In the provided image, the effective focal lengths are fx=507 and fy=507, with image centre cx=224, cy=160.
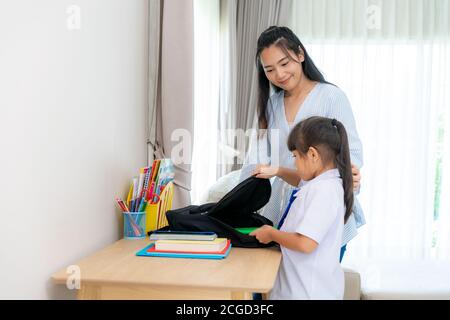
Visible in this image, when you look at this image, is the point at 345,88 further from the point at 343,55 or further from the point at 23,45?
the point at 23,45

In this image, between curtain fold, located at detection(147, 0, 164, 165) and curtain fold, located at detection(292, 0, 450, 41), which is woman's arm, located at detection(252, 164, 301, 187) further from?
curtain fold, located at detection(292, 0, 450, 41)

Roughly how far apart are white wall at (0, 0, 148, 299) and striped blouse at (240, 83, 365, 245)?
53 cm

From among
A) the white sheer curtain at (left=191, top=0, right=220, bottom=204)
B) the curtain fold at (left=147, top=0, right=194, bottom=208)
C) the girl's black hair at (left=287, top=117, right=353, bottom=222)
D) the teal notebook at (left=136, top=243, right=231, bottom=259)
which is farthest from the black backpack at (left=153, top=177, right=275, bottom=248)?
the white sheer curtain at (left=191, top=0, right=220, bottom=204)

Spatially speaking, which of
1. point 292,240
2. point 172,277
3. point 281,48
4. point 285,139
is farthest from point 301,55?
point 172,277

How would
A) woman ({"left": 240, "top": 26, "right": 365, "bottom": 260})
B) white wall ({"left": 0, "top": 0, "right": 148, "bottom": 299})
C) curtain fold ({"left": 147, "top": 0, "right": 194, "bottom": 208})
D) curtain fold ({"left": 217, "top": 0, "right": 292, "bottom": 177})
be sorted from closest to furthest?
white wall ({"left": 0, "top": 0, "right": 148, "bottom": 299}), woman ({"left": 240, "top": 26, "right": 365, "bottom": 260}), curtain fold ({"left": 147, "top": 0, "right": 194, "bottom": 208}), curtain fold ({"left": 217, "top": 0, "right": 292, "bottom": 177})

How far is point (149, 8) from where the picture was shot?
2.18 m

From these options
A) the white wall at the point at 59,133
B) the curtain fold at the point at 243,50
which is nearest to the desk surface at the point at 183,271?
the white wall at the point at 59,133

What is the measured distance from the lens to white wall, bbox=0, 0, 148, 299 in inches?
45.2

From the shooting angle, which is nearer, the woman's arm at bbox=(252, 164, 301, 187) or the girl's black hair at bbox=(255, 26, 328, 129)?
the woman's arm at bbox=(252, 164, 301, 187)

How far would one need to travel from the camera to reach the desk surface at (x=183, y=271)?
121 centimetres

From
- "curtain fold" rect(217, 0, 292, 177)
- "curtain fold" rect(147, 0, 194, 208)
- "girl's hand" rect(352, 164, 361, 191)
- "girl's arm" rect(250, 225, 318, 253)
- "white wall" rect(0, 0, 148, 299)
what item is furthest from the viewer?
"curtain fold" rect(217, 0, 292, 177)

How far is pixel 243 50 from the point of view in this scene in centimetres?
372

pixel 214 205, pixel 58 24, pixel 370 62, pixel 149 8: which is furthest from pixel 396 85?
pixel 58 24

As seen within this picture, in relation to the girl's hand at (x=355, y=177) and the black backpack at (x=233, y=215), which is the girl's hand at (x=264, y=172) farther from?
the girl's hand at (x=355, y=177)
